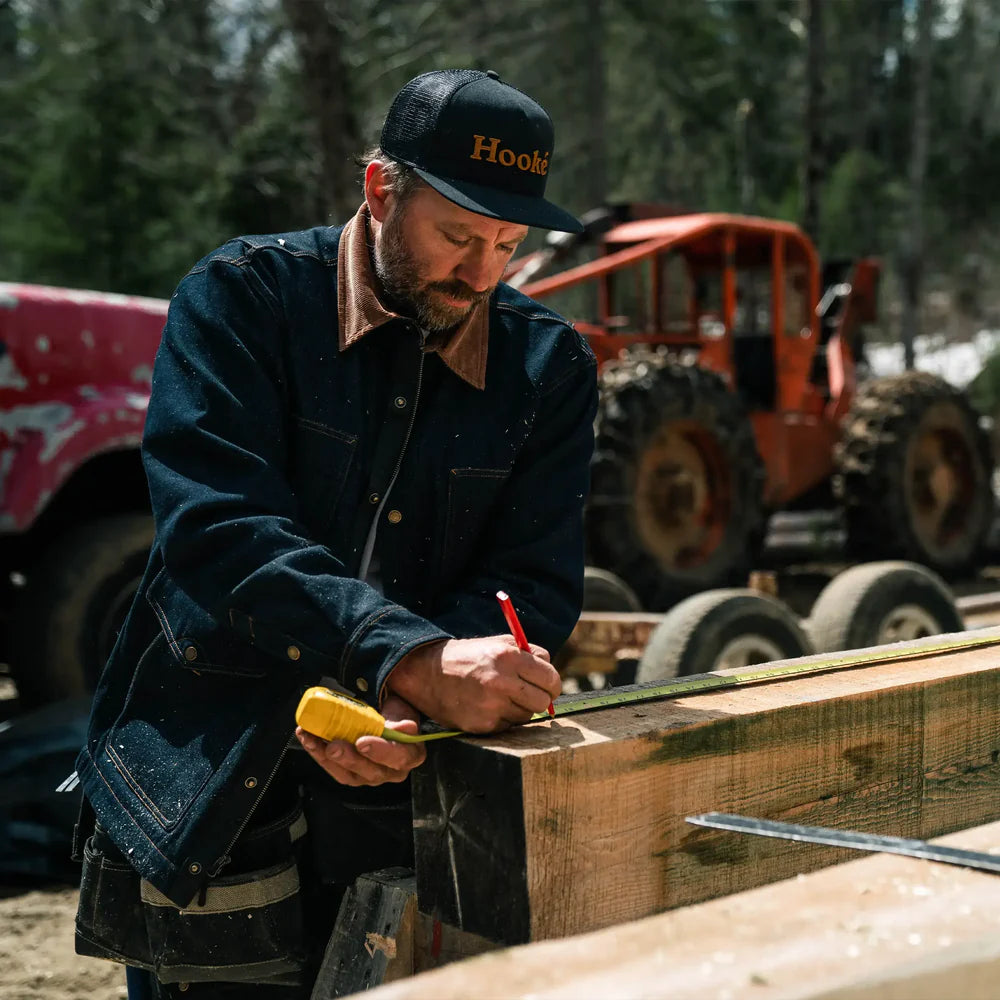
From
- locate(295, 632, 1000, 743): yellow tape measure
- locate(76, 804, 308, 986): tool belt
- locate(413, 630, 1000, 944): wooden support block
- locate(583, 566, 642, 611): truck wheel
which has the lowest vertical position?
locate(583, 566, 642, 611): truck wheel

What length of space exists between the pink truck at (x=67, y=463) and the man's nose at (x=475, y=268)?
11.2 feet

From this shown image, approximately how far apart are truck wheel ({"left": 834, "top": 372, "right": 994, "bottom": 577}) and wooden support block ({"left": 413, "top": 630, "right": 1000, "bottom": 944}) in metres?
7.29

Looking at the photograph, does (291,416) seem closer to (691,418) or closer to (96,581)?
(96,581)

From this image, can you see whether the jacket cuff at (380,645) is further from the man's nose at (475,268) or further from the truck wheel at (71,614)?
the truck wheel at (71,614)

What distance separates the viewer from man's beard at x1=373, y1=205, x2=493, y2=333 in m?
2.25

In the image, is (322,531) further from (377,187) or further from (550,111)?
(550,111)

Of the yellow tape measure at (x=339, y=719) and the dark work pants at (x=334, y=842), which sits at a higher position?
the yellow tape measure at (x=339, y=719)

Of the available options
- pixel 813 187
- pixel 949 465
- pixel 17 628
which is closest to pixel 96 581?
pixel 17 628

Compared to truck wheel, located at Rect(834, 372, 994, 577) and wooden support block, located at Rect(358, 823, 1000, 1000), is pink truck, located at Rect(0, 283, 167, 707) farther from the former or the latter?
truck wheel, located at Rect(834, 372, 994, 577)

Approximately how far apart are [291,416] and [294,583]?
380 mm

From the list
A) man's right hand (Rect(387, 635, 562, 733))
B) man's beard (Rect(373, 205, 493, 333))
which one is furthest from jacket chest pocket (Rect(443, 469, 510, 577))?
man's right hand (Rect(387, 635, 562, 733))

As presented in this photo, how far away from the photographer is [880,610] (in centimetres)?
566

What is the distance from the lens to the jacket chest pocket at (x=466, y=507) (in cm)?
232

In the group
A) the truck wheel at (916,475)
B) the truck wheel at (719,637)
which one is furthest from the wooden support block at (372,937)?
the truck wheel at (916,475)
